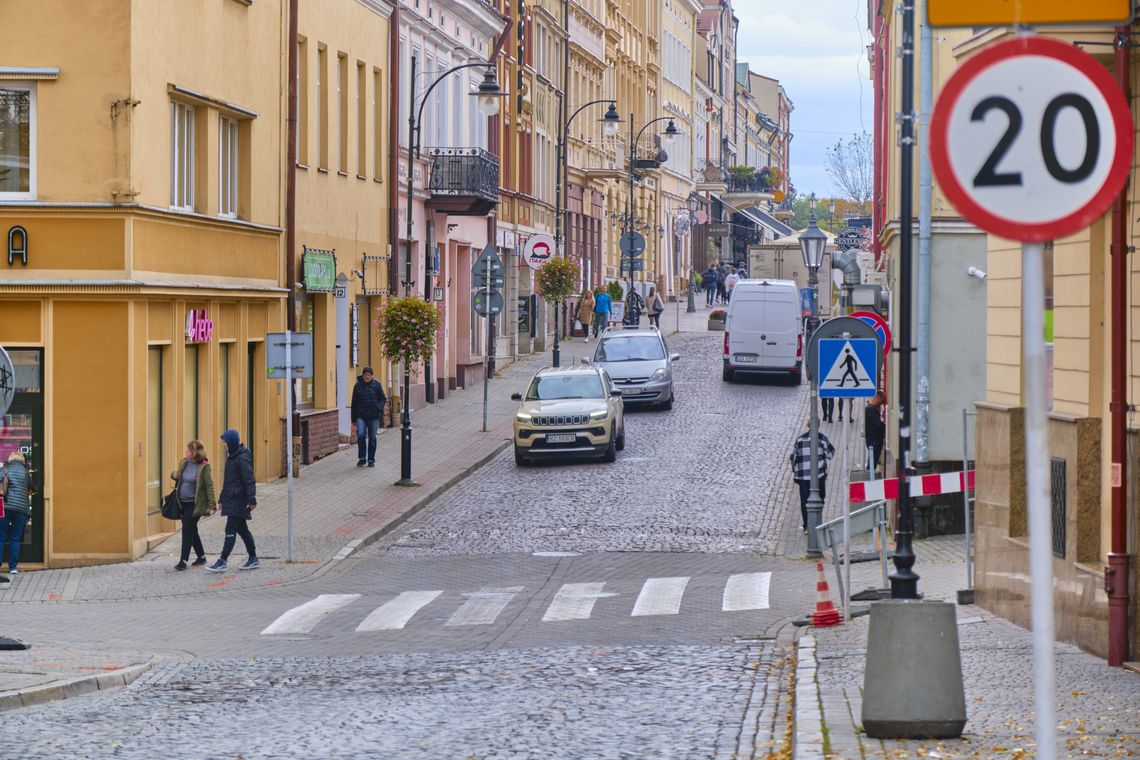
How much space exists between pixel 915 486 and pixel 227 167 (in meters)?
14.3

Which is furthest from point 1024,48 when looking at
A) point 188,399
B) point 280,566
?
point 188,399

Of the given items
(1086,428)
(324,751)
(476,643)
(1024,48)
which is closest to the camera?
(1024,48)

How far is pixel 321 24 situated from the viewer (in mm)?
32125

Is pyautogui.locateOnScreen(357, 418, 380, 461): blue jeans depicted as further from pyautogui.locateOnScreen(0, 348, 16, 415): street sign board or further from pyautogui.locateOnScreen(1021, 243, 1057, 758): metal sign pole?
pyautogui.locateOnScreen(1021, 243, 1057, 758): metal sign pole

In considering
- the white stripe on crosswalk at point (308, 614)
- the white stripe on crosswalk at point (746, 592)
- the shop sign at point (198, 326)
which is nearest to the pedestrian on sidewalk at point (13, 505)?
the shop sign at point (198, 326)

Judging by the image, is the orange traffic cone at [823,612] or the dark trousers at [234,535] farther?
the dark trousers at [234,535]

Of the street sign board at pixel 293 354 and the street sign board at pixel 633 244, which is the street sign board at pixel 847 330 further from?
the street sign board at pixel 633 244

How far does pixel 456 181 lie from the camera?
41.1 m

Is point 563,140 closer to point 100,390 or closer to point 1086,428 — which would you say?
point 100,390

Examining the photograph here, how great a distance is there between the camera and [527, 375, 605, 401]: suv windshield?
31578 mm

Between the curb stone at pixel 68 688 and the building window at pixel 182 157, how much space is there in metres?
11.3

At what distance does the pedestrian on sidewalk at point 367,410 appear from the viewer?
99.3 ft

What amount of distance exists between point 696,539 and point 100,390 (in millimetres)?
7775

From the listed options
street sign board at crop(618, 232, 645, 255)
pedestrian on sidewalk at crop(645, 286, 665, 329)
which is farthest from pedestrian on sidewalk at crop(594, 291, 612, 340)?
pedestrian on sidewalk at crop(645, 286, 665, 329)
